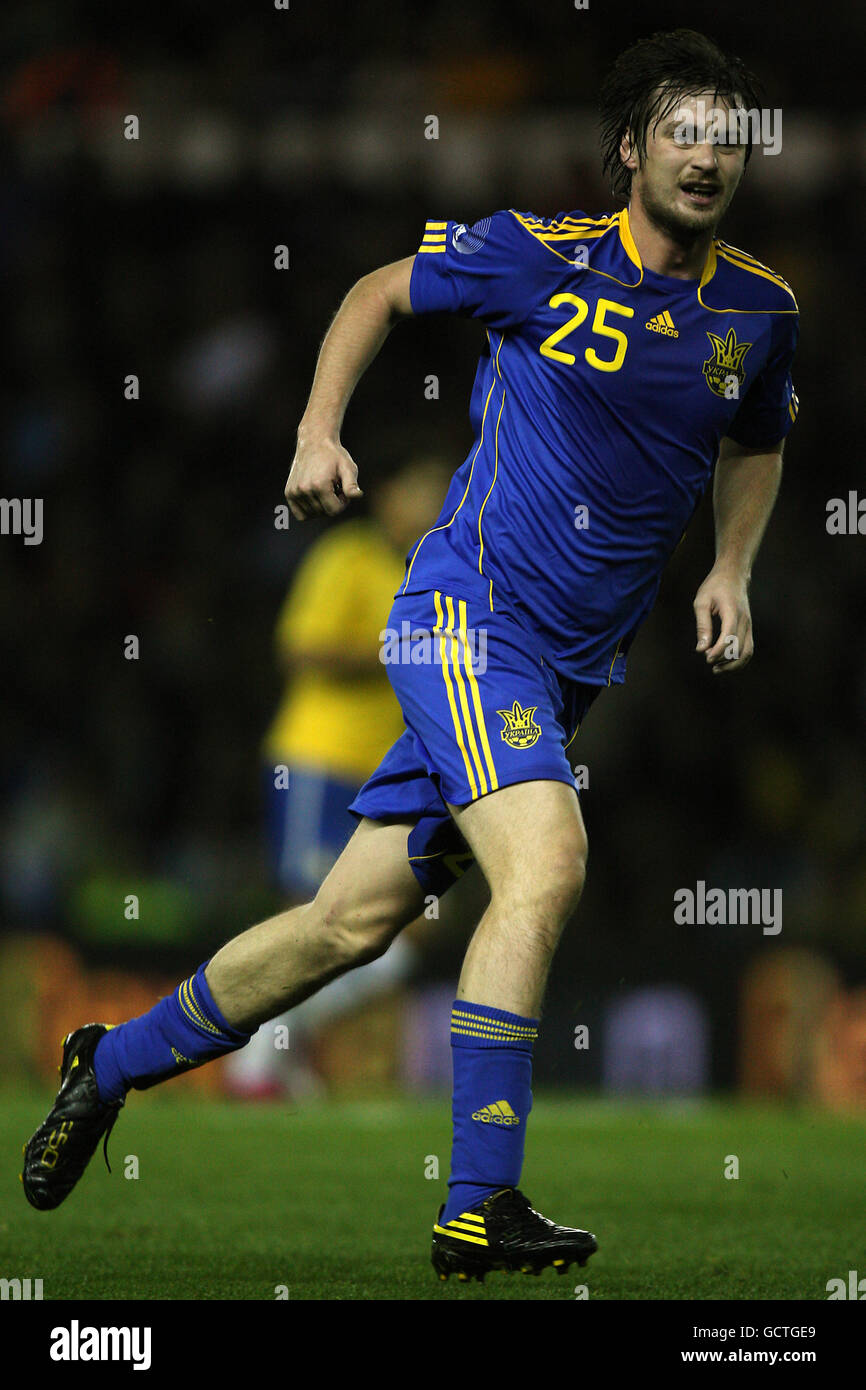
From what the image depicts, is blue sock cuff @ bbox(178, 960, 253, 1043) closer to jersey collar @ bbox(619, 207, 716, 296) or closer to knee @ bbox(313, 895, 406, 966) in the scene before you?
knee @ bbox(313, 895, 406, 966)

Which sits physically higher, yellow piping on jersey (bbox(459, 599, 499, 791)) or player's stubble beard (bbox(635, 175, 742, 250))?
player's stubble beard (bbox(635, 175, 742, 250))

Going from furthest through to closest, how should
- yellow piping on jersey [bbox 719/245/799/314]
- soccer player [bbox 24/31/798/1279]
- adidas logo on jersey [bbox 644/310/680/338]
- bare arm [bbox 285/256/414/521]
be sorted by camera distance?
yellow piping on jersey [bbox 719/245/799/314] < adidas logo on jersey [bbox 644/310/680/338] < soccer player [bbox 24/31/798/1279] < bare arm [bbox 285/256/414/521]

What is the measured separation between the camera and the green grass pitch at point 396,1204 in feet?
11.7

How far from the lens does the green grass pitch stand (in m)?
3.57

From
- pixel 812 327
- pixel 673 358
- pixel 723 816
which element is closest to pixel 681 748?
pixel 723 816

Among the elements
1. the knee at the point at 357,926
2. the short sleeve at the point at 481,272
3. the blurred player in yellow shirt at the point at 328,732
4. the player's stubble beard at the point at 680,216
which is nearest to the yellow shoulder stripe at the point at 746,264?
the player's stubble beard at the point at 680,216

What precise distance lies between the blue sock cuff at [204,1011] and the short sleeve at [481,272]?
1368mm

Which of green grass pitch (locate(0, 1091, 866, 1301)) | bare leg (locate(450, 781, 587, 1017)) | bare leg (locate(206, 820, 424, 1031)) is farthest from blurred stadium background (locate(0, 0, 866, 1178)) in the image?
bare leg (locate(450, 781, 587, 1017))

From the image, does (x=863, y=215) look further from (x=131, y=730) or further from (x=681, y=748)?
(x=131, y=730)

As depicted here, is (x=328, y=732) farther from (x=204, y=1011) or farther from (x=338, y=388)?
(x=338, y=388)

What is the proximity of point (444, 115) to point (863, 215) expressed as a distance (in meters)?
2.58

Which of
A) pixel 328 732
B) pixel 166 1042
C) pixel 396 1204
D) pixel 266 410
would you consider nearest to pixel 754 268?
pixel 166 1042

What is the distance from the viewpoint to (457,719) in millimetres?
3531

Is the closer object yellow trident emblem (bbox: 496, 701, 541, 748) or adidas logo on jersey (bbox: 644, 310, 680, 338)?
yellow trident emblem (bbox: 496, 701, 541, 748)
